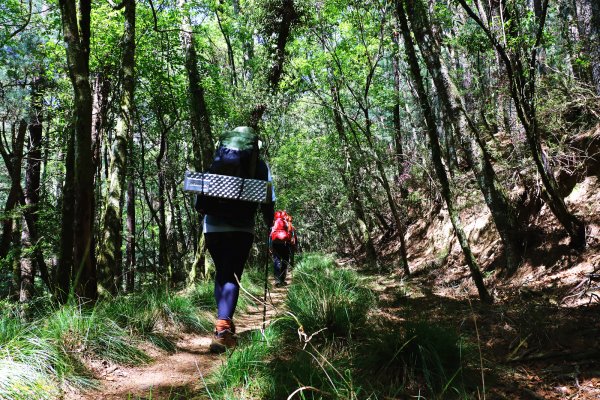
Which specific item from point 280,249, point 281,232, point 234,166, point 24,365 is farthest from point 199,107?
point 24,365

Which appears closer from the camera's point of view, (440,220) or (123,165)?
(123,165)

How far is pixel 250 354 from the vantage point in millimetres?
2973

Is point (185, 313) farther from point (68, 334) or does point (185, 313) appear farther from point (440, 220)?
point (440, 220)

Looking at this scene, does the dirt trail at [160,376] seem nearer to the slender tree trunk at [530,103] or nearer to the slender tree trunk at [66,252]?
the slender tree trunk at [66,252]

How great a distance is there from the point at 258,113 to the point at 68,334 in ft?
29.7

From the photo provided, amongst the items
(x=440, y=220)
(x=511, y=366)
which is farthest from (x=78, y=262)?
(x=440, y=220)

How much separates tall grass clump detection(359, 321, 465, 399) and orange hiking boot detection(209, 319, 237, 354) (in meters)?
1.23

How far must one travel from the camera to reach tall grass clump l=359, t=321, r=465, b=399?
2.66 meters

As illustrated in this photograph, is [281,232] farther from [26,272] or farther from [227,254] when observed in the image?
[26,272]

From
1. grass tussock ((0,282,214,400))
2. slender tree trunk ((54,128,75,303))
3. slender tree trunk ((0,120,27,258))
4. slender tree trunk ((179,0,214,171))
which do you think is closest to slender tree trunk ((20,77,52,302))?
slender tree trunk ((0,120,27,258))

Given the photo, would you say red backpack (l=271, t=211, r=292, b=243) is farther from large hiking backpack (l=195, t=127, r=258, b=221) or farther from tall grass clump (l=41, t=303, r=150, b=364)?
tall grass clump (l=41, t=303, r=150, b=364)

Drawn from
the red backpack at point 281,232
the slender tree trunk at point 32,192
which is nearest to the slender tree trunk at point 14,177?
the slender tree trunk at point 32,192

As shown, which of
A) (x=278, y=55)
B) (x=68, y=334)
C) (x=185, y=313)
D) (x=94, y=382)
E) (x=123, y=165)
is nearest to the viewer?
(x=94, y=382)

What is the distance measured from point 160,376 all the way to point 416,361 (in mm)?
1913
